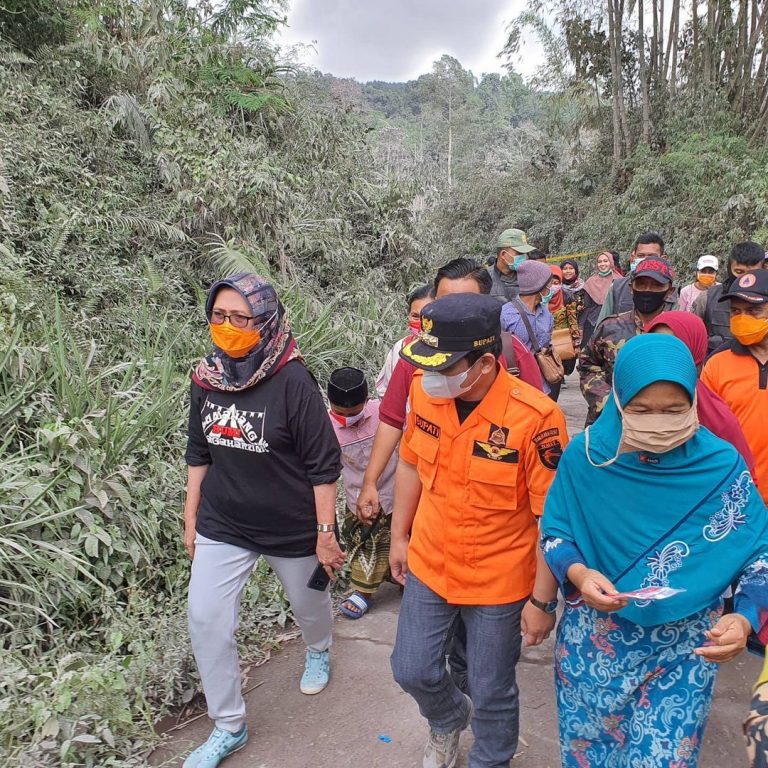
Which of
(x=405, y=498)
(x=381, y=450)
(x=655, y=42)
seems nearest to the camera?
(x=405, y=498)

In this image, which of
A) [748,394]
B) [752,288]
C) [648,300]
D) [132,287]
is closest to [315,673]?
[748,394]

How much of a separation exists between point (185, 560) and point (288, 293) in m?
3.84

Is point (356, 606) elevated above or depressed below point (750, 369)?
below

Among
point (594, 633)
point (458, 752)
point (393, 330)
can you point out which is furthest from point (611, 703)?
point (393, 330)

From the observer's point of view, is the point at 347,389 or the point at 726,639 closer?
the point at 726,639

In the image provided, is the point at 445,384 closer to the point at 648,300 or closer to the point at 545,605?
the point at 545,605

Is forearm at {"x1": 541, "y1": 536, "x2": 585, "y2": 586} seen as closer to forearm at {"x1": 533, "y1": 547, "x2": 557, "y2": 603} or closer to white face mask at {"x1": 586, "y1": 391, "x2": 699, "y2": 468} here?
forearm at {"x1": 533, "y1": 547, "x2": 557, "y2": 603}

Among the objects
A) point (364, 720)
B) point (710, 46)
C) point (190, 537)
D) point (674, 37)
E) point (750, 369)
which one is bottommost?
point (364, 720)

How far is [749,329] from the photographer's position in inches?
117

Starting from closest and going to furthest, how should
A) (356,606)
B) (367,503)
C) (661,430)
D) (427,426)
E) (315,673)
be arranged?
(661,430) < (427,426) < (367,503) < (315,673) < (356,606)

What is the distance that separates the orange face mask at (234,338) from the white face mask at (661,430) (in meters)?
1.45

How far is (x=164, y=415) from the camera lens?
4586 mm

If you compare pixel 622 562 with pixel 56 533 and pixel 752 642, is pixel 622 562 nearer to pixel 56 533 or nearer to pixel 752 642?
pixel 752 642

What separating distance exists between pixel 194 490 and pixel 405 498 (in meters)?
0.95
